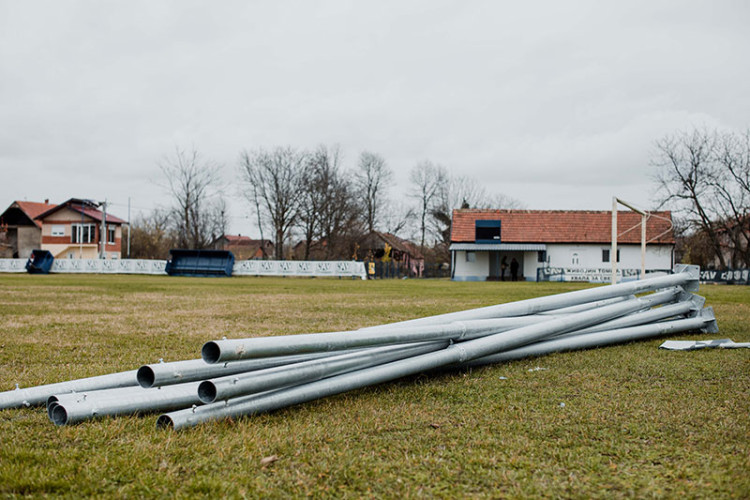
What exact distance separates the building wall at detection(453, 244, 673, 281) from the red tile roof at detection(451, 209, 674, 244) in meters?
0.61

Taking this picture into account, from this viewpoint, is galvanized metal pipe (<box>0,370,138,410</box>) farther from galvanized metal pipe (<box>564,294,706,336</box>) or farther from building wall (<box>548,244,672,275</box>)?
building wall (<box>548,244,672,275</box>)

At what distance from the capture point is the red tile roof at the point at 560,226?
1747 inches

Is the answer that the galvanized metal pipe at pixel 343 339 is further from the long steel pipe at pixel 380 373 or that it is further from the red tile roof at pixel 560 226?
the red tile roof at pixel 560 226

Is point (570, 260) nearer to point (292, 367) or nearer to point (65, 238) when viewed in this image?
point (292, 367)

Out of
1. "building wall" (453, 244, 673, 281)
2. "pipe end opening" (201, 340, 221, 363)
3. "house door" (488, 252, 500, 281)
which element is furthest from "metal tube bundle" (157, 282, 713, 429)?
"house door" (488, 252, 500, 281)

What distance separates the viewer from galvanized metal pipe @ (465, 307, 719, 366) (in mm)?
5270

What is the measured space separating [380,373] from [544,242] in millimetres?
42927

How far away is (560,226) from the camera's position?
4578 cm

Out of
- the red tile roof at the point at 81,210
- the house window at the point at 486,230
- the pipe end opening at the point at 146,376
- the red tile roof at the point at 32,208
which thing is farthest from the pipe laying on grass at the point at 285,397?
the red tile roof at the point at 32,208

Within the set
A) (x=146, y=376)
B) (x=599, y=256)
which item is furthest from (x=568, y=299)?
(x=599, y=256)

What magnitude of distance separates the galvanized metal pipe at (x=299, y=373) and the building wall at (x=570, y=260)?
4086cm

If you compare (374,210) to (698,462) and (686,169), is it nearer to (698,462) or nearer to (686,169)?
(686,169)

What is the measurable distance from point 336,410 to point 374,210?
68772 millimetres

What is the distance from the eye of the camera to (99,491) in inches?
92.4
